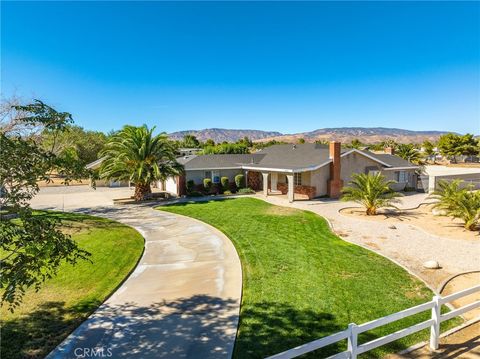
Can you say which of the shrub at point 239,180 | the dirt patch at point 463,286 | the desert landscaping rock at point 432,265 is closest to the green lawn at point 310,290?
the dirt patch at point 463,286

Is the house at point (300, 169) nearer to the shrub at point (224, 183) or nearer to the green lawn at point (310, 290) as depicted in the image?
the shrub at point (224, 183)

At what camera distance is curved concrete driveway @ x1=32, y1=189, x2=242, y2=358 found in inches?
277

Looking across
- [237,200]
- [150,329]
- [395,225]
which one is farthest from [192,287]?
[237,200]

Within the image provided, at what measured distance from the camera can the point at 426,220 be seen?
66.0 feet

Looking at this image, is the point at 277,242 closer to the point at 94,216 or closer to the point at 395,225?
the point at 395,225

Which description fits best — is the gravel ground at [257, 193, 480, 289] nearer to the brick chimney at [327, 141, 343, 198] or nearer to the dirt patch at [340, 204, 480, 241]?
the dirt patch at [340, 204, 480, 241]

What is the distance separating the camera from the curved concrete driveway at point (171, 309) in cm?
704

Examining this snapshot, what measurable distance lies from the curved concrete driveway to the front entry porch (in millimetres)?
13446

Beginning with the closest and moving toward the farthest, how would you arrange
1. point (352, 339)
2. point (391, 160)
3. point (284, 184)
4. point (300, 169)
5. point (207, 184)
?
point (352, 339) < point (300, 169) < point (284, 184) < point (207, 184) < point (391, 160)

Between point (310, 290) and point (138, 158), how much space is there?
21.2m

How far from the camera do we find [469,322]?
309 inches

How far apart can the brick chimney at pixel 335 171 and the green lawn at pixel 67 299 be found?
740 inches

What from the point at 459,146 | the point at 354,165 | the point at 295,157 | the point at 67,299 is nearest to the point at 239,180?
the point at 295,157

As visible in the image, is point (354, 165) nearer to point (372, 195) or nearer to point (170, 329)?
point (372, 195)
